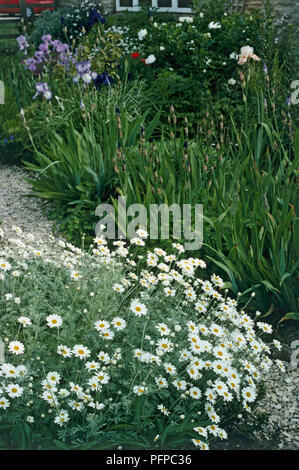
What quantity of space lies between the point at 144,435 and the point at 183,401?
0.27m

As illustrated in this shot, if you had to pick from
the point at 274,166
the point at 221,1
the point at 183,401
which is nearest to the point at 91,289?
the point at 183,401

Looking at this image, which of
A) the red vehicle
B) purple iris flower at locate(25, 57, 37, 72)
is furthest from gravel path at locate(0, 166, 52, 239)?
the red vehicle

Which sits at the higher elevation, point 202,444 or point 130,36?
point 130,36

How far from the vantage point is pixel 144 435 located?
7.96 ft

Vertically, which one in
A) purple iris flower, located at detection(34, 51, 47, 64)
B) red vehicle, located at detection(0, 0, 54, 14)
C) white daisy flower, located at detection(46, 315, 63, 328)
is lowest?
white daisy flower, located at detection(46, 315, 63, 328)

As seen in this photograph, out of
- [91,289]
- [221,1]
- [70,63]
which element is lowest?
[91,289]

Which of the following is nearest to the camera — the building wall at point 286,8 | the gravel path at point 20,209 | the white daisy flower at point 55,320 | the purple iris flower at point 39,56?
the white daisy flower at point 55,320

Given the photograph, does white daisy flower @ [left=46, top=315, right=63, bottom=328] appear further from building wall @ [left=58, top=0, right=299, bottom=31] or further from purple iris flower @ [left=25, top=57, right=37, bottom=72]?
building wall @ [left=58, top=0, right=299, bottom=31]

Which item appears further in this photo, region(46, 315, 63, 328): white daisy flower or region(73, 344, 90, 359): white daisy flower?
region(46, 315, 63, 328): white daisy flower

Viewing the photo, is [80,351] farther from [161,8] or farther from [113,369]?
[161,8]

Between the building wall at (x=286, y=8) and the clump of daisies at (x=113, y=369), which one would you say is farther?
the building wall at (x=286, y=8)

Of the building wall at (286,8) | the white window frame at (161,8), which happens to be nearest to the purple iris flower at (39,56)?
the building wall at (286,8)

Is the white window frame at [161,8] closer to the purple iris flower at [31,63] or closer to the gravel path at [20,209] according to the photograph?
the purple iris flower at [31,63]
